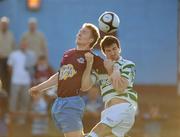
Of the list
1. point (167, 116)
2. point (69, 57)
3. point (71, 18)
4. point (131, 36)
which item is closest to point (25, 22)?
point (71, 18)

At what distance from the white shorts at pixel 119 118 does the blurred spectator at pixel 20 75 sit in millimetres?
8576

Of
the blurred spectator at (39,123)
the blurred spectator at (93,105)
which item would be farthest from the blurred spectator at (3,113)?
the blurred spectator at (93,105)

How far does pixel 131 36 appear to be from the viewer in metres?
20.2

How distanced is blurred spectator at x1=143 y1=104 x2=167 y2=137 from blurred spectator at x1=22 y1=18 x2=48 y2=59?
2.50m

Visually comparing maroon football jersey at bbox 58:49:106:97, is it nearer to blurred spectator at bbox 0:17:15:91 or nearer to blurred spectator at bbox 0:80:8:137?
blurred spectator at bbox 0:80:8:137

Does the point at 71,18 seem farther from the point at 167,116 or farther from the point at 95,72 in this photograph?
the point at 95,72

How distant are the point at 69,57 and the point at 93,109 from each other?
24.6ft

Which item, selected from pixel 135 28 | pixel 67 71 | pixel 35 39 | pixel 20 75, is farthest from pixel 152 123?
pixel 67 71

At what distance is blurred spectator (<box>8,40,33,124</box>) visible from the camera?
18.3 meters

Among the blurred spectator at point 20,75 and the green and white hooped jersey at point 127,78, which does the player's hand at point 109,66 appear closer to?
the green and white hooped jersey at point 127,78

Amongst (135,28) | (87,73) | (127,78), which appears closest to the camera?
(127,78)

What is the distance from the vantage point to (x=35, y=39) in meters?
18.6

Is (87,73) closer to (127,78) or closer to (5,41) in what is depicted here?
(127,78)

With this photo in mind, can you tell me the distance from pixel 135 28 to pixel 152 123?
121 inches
